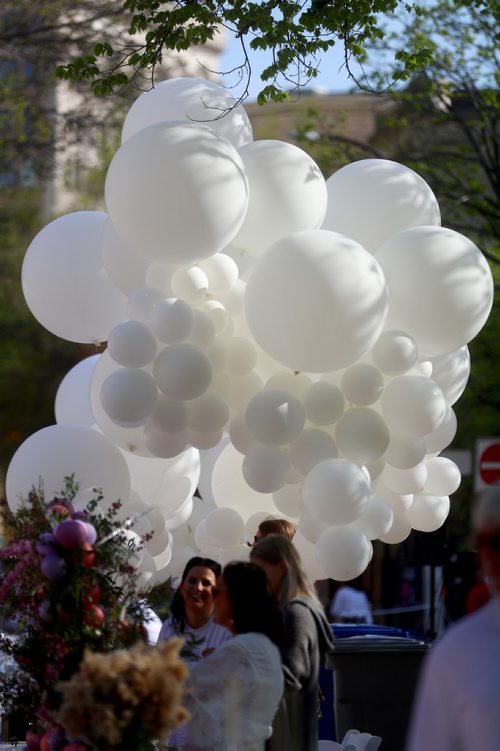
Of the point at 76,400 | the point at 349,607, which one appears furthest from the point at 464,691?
the point at 349,607

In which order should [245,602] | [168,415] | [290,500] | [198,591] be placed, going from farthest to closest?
1. [290,500]
2. [198,591]
3. [168,415]
4. [245,602]

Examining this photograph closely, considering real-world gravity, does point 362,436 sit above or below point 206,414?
below

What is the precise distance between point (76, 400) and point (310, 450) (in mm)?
2185

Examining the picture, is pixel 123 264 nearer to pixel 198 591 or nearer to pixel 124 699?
pixel 198 591

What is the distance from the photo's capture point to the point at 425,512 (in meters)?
7.32

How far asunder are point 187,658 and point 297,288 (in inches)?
69.3

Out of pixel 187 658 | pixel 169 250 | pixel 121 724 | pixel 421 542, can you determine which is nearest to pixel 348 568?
pixel 187 658

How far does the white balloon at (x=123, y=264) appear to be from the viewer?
6.82 meters

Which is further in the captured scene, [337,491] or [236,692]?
[337,491]

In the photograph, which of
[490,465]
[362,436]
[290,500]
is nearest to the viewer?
[362,436]

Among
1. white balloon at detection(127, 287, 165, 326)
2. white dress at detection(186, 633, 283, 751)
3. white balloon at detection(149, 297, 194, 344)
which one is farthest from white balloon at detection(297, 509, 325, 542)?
white dress at detection(186, 633, 283, 751)

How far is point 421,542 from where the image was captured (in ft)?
44.7

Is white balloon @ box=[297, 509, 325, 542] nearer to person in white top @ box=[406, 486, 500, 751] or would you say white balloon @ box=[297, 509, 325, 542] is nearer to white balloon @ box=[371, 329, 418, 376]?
white balloon @ box=[371, 329, 418, 376]

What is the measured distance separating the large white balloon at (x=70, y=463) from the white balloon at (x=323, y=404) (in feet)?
3.44
